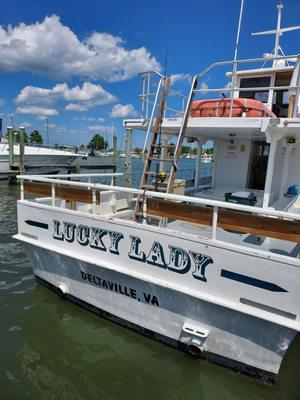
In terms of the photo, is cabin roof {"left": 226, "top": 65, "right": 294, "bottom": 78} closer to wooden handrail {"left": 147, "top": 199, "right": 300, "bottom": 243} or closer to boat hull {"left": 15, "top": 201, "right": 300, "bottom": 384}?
wooden handrail {"left": 147, "top": 199, "right": 300, "bottom": 243}

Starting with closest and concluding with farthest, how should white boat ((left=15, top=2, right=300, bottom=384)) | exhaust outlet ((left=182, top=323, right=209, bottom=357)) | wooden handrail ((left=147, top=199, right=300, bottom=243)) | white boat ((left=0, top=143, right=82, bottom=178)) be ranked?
wooden handrail ((left=147, top=199, right=300, bottom=243)) → white boat ((left=15, top=2, right=300, bottom=384)) → exhaust outlet ((left=182, top=323, right=209, bottom=357)) → white boat ((left=0, top=143, right=82, bottom=178))

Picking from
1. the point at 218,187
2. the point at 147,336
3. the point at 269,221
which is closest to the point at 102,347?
the point at 147,336

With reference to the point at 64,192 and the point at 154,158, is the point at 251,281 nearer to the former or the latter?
the point at 154,158

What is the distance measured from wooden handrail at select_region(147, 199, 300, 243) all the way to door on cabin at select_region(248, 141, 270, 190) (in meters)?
5.30

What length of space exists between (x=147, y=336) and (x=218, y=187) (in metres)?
5.38

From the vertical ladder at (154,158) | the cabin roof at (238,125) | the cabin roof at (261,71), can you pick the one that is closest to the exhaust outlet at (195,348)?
the vertical ladder at (154,158)

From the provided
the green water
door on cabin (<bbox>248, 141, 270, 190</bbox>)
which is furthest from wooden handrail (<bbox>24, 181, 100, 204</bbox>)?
door on cabin (<bbox>248, 141, 270, 190</bbox>)

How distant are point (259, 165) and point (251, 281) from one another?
5.87 m

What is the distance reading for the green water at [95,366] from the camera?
13.7 feet

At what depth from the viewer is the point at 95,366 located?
4594 mm

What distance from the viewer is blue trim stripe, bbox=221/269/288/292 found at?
375cm

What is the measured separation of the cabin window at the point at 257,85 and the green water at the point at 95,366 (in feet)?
20.1

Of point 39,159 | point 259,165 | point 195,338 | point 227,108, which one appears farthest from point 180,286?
point 39,159

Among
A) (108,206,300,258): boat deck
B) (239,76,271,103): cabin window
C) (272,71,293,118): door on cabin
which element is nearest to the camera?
(108,206,300,258): boat deck
